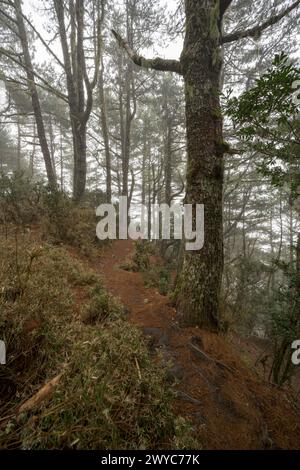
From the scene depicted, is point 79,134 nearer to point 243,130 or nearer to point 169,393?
point 243,130

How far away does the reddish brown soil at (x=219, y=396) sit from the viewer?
7.17 ft

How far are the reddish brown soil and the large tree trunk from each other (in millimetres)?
356

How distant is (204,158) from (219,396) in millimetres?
2970

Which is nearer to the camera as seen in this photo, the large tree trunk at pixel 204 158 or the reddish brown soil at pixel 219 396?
the reddish brown soil at pixel 219 396

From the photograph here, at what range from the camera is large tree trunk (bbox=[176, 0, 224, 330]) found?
3.37 metres

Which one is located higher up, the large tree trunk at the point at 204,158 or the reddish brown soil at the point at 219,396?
the large tree trunk at the point at 204,158

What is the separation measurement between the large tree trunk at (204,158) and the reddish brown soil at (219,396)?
1.17ft

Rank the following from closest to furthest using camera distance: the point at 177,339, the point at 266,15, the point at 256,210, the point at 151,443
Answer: the point at 151,443
the point at 177,339
the point at 266,15
the point at 256,210

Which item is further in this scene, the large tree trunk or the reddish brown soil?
the large tree trunk

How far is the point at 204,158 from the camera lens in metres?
3.38

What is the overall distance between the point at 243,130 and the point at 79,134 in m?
6.80

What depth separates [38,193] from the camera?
21.9 feet

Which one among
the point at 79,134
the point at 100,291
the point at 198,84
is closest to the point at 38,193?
the point at 79,134
